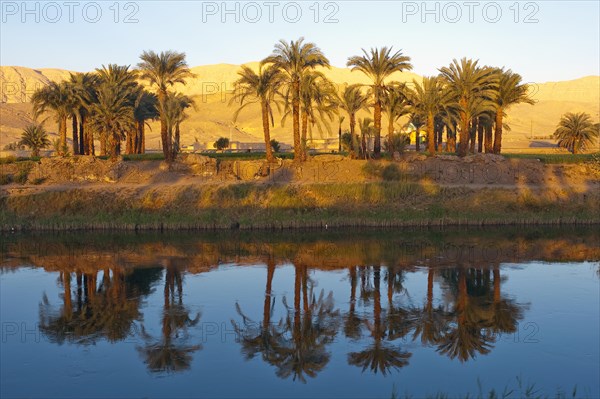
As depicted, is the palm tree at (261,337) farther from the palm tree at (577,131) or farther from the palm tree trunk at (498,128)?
the palm tree at (577,131)

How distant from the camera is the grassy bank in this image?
3850 cm

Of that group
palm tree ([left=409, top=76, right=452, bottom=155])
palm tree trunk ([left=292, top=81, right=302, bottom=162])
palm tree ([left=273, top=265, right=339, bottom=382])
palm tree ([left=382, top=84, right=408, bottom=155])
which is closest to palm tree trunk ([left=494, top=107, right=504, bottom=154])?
palm tree ([left=409, top=76, right=452, bottom=155])

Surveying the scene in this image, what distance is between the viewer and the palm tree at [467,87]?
4791cm

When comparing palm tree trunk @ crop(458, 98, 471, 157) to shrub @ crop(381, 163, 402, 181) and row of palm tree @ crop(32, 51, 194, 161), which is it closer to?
shrub @ crop(381, 163, 402, 181)

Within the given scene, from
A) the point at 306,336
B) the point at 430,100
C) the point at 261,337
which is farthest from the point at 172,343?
the point at 430,100

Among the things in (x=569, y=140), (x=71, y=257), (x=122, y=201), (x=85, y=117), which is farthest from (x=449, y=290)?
(x=569, y=140)

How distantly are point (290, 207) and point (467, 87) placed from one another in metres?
16.9

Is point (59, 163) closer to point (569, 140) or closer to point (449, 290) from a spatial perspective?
point (449, 290)

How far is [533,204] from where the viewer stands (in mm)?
41375

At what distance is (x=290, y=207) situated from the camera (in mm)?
40625

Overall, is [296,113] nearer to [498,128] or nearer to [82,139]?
[498,128]

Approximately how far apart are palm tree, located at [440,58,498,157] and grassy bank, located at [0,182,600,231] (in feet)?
26.4

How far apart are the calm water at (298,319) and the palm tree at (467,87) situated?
58.6 ft

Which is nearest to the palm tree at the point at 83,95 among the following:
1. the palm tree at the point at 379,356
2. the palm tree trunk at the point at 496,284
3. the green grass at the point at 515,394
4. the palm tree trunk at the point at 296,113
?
the palm tree trunk at the point at 296,113
